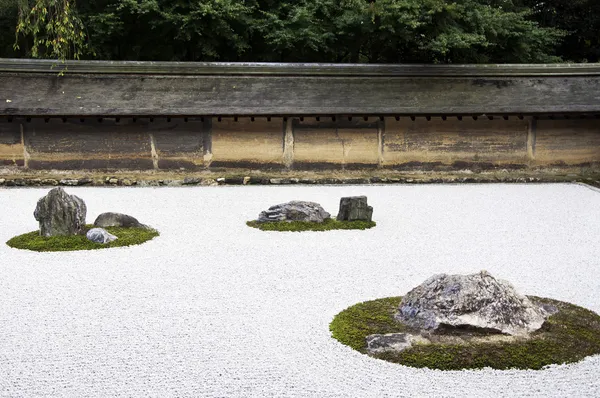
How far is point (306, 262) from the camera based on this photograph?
889 centimetres

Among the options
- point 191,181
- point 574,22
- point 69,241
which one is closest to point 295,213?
point 69,241

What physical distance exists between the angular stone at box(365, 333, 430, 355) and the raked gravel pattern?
0.20 meters

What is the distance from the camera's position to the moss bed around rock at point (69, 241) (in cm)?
961

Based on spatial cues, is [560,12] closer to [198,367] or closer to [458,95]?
[458,95]

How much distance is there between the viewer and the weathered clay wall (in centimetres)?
1744

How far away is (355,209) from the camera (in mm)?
11719

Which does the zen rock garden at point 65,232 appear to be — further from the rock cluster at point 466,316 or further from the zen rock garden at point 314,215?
the rock cluster at point 466,316

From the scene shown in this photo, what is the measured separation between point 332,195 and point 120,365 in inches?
411

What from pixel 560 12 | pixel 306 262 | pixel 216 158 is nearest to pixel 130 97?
pixel 216 158

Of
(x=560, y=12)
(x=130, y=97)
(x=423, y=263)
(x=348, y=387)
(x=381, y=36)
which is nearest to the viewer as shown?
(x=348, y=387)

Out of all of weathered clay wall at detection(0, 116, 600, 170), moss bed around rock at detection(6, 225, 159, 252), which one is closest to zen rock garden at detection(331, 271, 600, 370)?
moss bed around rock at detection(6, 225, 159, 252)

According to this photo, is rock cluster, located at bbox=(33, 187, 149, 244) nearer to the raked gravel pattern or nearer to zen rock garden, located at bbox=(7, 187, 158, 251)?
zen rock garden, located at bbox=(7, 187, 158, 251)

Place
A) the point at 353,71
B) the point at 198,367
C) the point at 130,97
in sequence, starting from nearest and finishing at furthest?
the point at 198,367
the point at 130,97
the point at 353,71

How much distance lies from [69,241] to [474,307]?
255 inches
